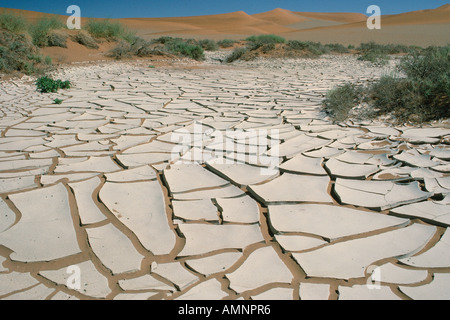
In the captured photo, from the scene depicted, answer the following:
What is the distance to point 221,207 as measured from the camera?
2428 mm

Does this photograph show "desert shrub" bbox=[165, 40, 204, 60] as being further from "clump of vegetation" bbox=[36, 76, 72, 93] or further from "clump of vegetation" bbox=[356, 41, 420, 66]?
"clump of vegetation" bbox=[36, 76, 72, 93]

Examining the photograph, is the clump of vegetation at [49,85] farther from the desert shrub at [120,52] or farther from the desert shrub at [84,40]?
the desert shrub at [84,40]

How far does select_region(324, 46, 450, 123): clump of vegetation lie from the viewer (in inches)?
168

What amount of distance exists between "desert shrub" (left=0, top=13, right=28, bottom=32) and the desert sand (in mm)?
6098

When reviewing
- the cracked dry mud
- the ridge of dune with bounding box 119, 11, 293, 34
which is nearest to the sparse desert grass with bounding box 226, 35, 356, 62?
the cracked dry mud

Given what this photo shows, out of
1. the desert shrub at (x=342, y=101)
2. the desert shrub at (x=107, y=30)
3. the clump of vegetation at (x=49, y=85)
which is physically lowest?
the desert shrub at (x=342, y=101)

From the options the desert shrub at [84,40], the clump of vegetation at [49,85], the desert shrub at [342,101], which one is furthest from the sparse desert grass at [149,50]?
the desert shrub at [342,101]

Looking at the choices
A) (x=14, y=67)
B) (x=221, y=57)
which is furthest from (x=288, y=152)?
(x=221, y=57)

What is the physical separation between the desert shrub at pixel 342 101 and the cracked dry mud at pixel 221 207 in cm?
17

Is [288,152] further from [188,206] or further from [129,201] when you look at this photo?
[129,201]

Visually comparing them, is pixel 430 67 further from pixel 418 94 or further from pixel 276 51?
pixel 276 51

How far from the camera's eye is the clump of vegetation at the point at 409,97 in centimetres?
426

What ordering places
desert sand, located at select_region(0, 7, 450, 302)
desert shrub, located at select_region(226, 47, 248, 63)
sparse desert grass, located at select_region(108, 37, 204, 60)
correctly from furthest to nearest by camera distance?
1. desert shrub, located at select_region(226, 47, 248, 63)
2. sparse desert grass, located at select_region(108, 37, 204, 60)
3. desert sand, located at select_region(0, 7, 450, 302)

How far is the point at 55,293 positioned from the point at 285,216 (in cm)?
132
